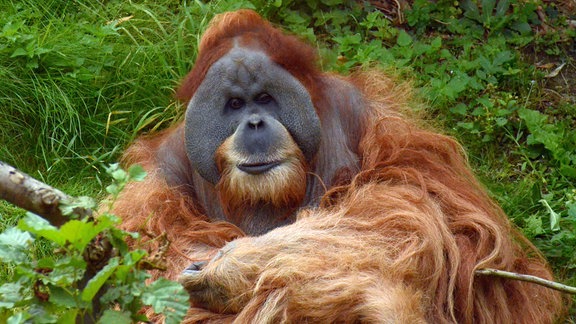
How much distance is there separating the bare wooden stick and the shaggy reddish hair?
665 mm

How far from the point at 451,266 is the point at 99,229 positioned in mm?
1564

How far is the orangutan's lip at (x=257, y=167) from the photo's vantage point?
3.72m

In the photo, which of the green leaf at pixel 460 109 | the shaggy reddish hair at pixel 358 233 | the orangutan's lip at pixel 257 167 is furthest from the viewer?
the green leaf at pixel 460 109

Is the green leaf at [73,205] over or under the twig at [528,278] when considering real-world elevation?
over

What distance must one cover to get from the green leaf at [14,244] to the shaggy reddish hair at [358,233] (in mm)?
651

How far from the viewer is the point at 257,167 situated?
3.72 metres

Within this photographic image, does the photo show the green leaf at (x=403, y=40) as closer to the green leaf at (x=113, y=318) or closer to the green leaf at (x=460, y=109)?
the green leaf at (x=460, y=109)

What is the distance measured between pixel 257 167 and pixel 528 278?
3.13 ft

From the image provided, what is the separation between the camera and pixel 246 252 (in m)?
3.51

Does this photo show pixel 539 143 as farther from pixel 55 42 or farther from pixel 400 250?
pixel 55 42

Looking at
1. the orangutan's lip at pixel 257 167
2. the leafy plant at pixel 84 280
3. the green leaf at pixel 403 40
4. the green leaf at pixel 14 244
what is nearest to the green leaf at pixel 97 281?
the leafy plant at pixel 84 280

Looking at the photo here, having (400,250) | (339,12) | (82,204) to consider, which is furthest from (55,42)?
(82,204)

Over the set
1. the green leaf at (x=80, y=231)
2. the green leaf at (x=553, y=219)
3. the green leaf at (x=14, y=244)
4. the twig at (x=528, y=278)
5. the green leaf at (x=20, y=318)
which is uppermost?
the green leaf at (x=80, y=231)

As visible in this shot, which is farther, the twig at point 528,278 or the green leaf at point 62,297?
the twig at point 528,278
